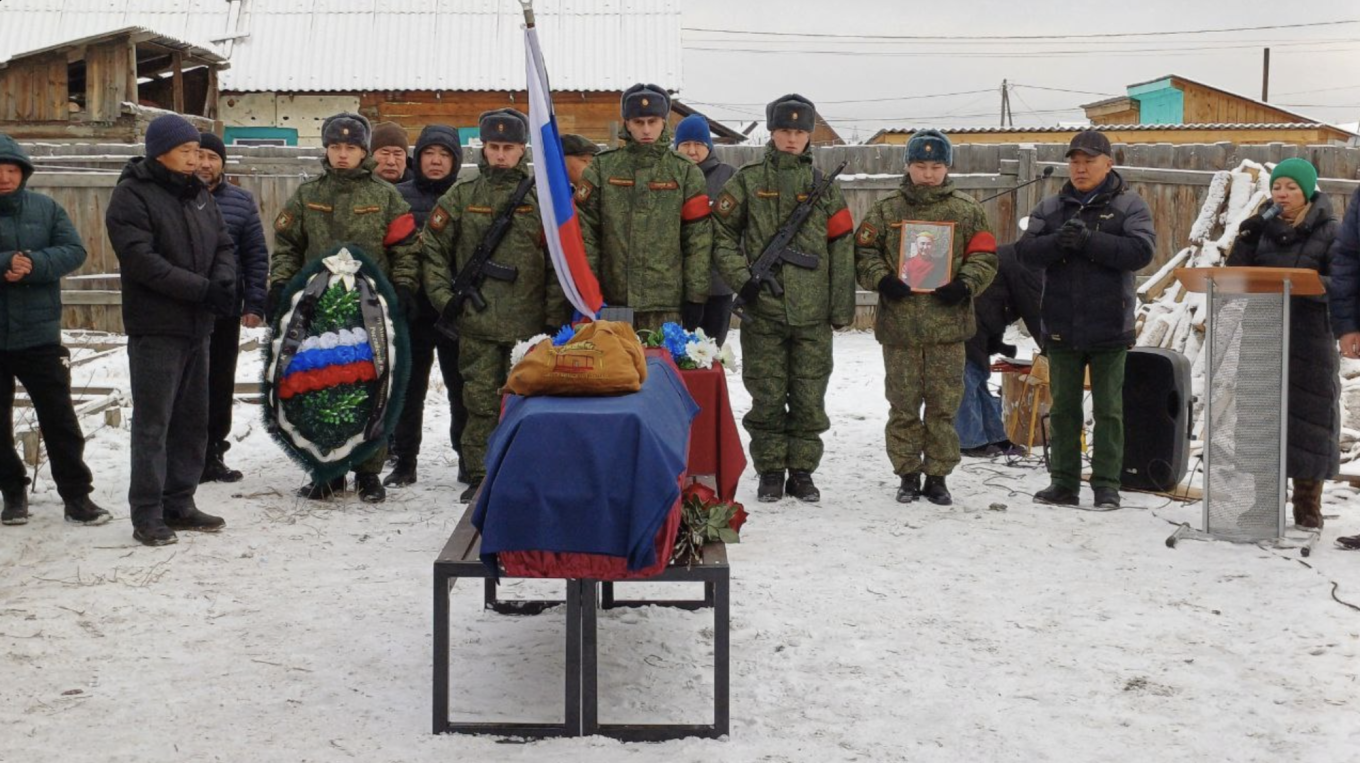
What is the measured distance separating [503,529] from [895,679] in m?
1.58

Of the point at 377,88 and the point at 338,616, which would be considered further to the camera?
the point at 377,88

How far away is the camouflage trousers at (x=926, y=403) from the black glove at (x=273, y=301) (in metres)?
3.32

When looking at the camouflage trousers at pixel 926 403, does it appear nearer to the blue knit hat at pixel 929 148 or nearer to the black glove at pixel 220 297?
the blue knit hat at pixel 929 148

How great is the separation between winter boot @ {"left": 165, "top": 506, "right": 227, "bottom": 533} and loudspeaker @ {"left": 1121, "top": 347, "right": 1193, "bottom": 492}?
16.6ft

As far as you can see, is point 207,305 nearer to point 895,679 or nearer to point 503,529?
point 503,529

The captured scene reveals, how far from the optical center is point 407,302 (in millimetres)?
7477

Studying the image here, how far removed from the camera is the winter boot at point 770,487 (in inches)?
293

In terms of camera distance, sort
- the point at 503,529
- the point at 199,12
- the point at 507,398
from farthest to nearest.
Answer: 1. the point at 199,12
2. the point at 507,398
3. the point at 503,529

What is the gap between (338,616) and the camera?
5219 mm

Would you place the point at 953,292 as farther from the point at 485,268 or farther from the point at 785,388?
the point at 485,268

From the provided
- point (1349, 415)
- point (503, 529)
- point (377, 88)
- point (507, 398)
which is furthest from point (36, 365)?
point (377, 88)

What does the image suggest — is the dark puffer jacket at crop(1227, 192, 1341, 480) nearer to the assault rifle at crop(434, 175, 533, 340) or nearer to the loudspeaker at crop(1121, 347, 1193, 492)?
the loudspeaker at crop(1121, 347, 1193, 492)

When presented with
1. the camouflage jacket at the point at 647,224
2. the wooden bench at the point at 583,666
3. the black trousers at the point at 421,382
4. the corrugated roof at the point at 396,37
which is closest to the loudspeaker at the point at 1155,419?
the camouflage jacket at the point at 647,224

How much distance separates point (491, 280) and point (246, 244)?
1694 millimetres
